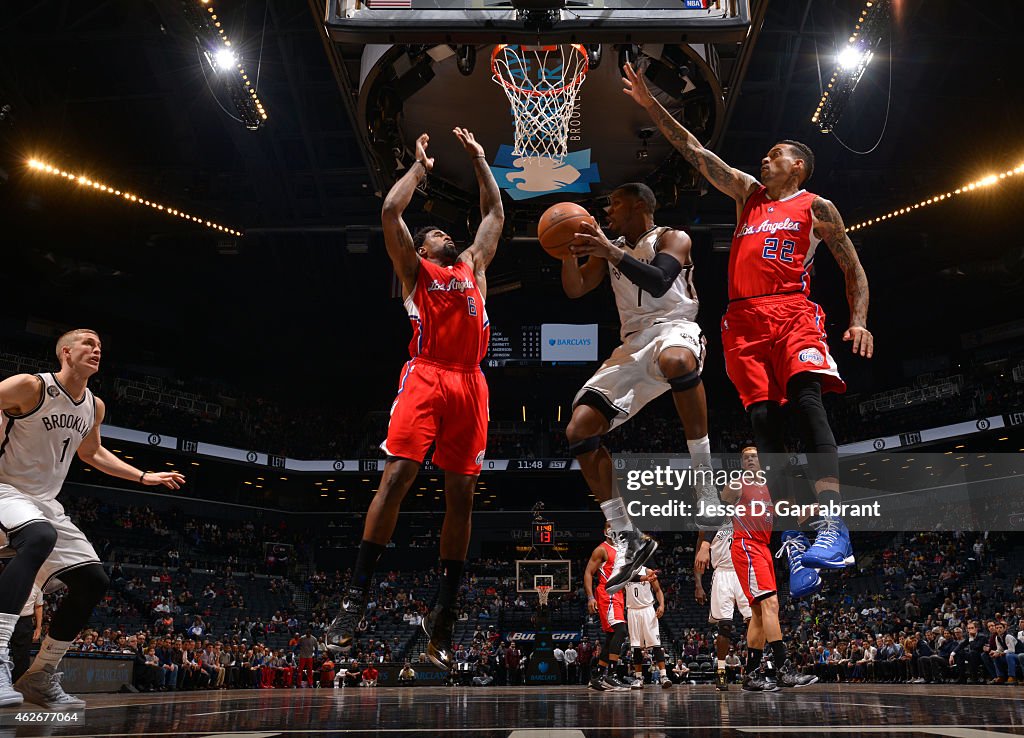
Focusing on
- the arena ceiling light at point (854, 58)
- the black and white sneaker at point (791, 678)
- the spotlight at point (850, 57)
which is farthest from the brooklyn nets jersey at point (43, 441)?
the spotlight at point (850, 57)

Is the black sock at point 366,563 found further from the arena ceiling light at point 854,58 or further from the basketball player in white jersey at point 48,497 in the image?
the arena ceiling light at point 854,58

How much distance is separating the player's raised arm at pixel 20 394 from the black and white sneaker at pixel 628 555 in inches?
137

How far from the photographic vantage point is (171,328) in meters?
27.8

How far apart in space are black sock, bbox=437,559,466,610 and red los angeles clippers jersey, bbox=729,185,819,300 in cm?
228

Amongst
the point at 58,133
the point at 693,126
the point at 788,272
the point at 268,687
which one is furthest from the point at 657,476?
the point at 788,272

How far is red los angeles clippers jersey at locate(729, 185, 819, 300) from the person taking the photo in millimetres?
4641

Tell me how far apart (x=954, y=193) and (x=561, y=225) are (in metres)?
14.3

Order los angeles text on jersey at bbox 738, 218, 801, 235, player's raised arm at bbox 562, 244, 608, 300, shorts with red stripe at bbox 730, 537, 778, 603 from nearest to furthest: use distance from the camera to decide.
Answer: los angeles text on jersey at bbox 738, 218, 801, 235 < player's raised arm at bbox 562, 244, 608, 300 < shorts with red stripe at bbox 730, 537, 778, 603

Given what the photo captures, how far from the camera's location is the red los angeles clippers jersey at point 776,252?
464 centimetres

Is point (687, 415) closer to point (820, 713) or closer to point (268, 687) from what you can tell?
point (820, 713)

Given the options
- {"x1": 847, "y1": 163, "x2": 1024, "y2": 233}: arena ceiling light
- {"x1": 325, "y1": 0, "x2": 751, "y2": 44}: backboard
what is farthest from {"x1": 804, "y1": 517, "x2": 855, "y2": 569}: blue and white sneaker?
{"x1": 847, "y1": 163, "x2": 1024, "y2": 233}: arena ceiling light

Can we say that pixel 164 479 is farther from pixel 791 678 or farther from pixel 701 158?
pixel 791 678

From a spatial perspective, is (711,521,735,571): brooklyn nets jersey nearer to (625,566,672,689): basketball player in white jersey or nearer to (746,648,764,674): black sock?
(625,566,672,689): basketball player in white jersey

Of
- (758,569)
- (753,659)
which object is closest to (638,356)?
(758,569)
